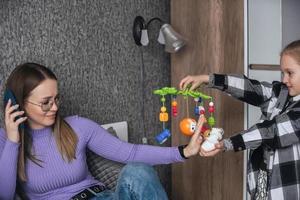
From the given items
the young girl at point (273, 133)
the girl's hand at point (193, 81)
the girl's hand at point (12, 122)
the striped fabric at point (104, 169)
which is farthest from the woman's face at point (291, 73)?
the girl's hand at point (12, 122)

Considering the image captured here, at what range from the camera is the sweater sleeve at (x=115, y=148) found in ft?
5.15

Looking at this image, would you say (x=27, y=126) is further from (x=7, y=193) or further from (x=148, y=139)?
(x=148, y=139)

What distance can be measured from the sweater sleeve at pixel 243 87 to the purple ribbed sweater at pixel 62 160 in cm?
33

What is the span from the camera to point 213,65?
1.93 m

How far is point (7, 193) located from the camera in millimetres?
1384

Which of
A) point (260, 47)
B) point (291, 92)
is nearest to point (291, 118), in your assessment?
point (291, 92)

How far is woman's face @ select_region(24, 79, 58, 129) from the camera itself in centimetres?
144

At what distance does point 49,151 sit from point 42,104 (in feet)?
0.62

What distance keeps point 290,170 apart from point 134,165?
62 centimetres

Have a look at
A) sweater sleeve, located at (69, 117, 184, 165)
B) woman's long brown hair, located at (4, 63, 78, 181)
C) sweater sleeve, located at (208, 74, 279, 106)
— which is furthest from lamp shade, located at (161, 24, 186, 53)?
woman's long brown hair, located at (4, 63, 78, 181)

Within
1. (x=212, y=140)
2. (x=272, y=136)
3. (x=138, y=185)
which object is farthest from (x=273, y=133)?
(x=138, y=185)

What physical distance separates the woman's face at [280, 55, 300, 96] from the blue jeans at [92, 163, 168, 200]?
2.07 feet

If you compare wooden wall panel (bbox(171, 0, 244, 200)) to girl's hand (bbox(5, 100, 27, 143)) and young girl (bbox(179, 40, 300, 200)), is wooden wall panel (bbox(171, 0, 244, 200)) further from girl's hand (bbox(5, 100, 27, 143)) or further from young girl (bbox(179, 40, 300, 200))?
girl's hand (bbox(5, 100, 27, 143))

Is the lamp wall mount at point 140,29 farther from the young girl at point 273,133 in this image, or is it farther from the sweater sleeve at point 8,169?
the sweater sleeve at point 8,169
